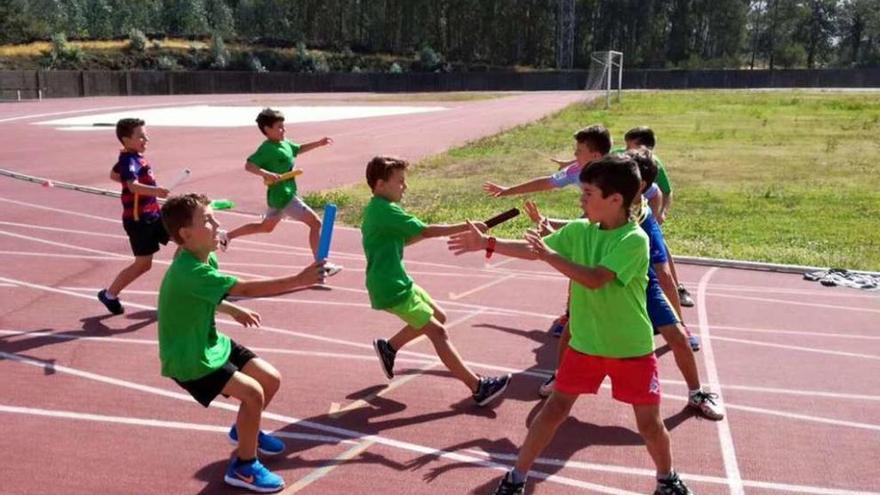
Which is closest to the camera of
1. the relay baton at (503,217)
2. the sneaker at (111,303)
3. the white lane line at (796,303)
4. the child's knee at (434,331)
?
the relay baton at (503,217)

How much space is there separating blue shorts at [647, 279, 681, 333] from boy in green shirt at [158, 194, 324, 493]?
8.23 ft

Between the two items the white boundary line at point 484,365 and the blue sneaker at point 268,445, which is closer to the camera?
the blue sneaker at point 268,445

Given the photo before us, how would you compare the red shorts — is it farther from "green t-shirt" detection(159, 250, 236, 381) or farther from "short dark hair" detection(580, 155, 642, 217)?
"green t-shirt" detection(159, 250, 236, 381)

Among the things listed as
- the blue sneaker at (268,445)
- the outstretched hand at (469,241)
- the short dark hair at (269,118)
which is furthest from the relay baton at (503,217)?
the short dark hair at (269,118)

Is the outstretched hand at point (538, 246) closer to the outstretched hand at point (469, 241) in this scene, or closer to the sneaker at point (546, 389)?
the outstretched hand at point (469, 241)

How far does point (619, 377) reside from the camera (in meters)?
4.09

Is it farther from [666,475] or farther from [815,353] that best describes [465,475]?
[815,353]

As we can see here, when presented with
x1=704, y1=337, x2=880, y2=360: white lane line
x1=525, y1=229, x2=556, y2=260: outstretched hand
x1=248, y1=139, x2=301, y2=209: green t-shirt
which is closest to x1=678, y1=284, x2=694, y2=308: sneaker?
x1=704, y1=337, x2=880, y2=360: white lane line

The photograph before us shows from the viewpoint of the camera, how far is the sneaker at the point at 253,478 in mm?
4426

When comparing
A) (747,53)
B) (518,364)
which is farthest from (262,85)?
(747,53)

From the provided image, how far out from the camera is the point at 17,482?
178 inches

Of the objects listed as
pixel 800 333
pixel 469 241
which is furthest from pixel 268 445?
pixel 800 333

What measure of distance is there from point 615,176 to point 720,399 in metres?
2.62

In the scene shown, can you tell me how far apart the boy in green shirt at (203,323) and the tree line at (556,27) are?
285 ft
